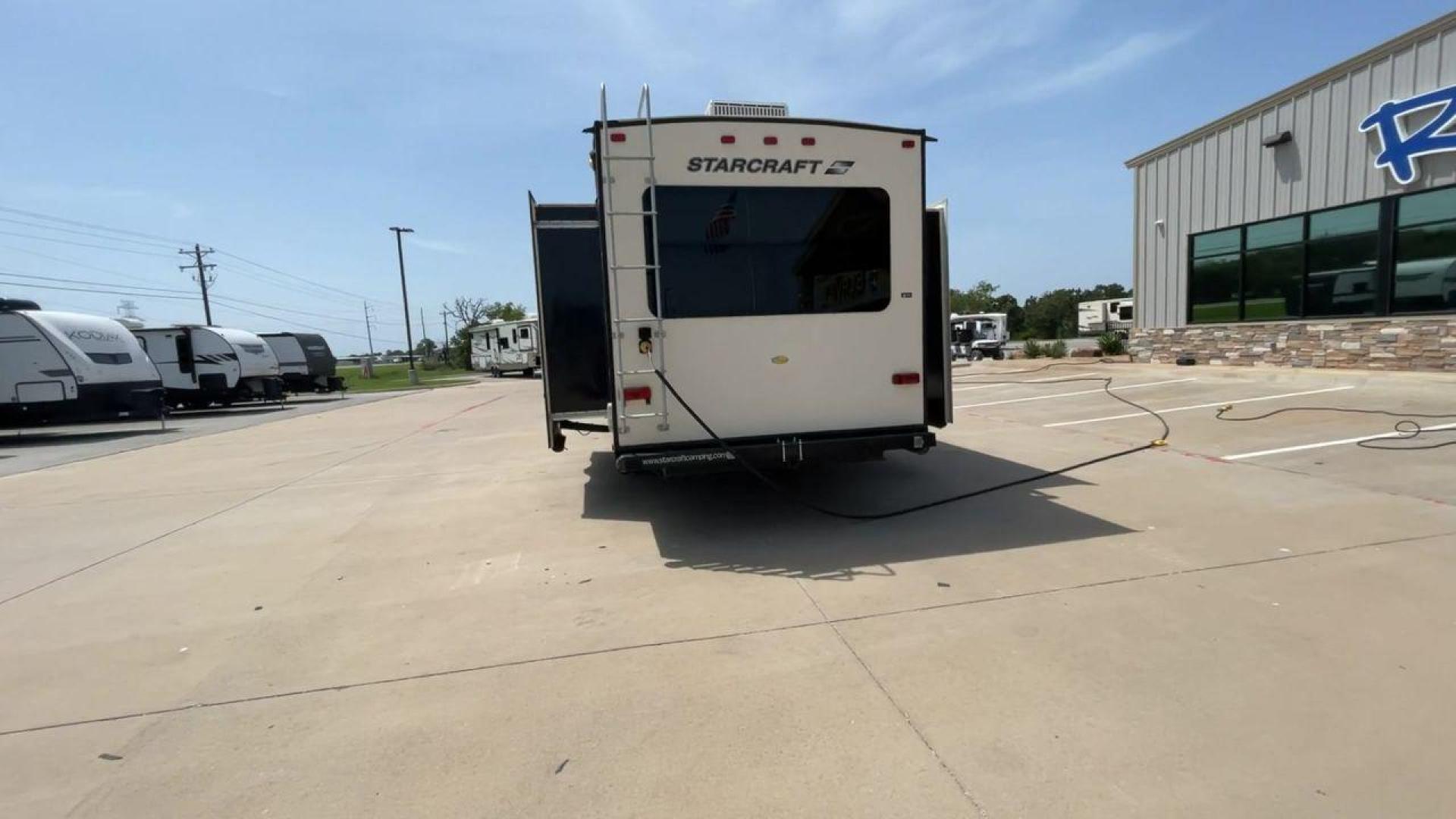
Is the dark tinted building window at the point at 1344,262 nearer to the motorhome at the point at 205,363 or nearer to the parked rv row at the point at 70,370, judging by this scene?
the parked rv row at the point at 70,370

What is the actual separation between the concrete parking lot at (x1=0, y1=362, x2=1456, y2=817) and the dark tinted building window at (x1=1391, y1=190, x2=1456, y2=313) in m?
8.85

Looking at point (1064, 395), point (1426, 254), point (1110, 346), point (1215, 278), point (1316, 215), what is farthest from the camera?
point (1110, 346)

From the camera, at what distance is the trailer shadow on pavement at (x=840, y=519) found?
5078 millimetres

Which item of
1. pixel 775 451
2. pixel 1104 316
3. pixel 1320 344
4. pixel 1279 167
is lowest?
pixel 775 451

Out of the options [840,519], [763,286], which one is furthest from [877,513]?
[763,286]

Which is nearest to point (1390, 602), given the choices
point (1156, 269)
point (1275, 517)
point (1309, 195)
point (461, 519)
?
point (1275, 517)

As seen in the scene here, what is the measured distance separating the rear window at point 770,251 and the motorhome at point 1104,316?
4038 cm

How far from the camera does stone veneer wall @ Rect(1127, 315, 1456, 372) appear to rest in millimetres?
13016

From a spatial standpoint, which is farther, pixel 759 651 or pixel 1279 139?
pixel 1279 139

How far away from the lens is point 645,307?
5.31 m

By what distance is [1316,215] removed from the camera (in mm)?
15078

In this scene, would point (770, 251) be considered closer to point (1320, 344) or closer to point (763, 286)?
point (763, 286)

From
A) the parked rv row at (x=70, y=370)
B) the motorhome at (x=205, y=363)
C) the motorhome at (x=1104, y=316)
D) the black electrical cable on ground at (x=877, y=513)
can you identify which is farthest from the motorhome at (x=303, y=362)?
the motorhome at (x=1104, y=316)

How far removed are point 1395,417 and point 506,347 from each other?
37.5m
